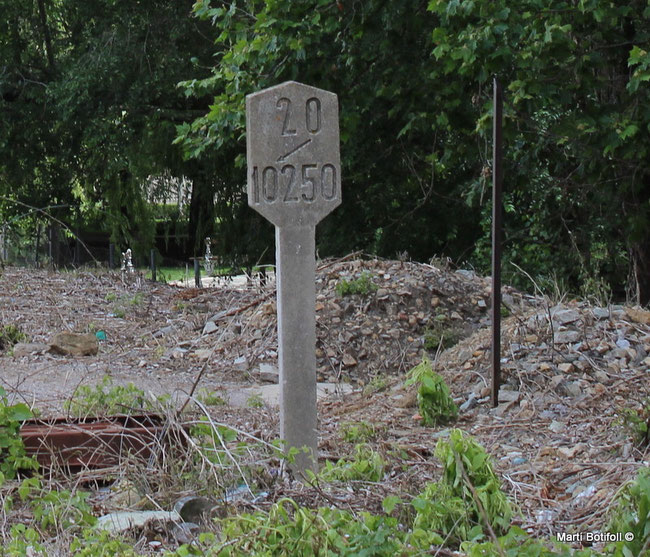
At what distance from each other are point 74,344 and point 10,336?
907mm

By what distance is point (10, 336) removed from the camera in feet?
35.1

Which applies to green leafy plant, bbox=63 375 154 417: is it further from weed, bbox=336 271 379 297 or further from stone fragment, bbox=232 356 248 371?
weed, bbox=336 271 379 297

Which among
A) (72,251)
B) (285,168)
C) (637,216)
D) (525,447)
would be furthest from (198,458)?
(72,251)

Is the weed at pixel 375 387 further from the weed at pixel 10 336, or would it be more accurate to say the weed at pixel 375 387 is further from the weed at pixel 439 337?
the weed at pixel 10 336

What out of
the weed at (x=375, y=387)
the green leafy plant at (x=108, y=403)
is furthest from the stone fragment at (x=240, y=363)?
the green leafy plant at (x=108, y=403)

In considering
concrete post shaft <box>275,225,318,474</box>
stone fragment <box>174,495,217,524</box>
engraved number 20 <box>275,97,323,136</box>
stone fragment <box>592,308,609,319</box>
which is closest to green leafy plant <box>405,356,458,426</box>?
concrete post shaft <box>275,225,318,474</box>

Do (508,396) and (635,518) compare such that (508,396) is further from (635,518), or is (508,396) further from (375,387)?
(635,518)

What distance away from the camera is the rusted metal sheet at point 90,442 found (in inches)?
202

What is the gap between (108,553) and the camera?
3758 mm

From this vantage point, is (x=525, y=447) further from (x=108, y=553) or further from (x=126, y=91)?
(x=126, y=91)

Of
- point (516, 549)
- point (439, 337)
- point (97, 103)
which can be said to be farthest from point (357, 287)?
point (97, 103)

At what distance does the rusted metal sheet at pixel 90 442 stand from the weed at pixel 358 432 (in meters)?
1.34

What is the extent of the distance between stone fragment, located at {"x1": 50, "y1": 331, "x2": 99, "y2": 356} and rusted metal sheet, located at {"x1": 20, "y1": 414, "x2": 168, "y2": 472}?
4.89m

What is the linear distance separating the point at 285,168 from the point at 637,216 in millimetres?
6752
